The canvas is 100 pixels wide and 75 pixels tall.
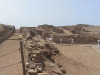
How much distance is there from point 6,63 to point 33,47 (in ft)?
8.61

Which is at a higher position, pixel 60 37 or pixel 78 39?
pixel 60 37

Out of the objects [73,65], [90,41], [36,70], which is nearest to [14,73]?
[36,70]

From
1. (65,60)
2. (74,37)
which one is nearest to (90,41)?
(74,37)

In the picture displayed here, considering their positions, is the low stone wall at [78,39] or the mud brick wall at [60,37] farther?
the low stone wall at [78,39]

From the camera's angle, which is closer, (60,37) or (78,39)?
(60,37)

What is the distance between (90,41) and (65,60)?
14109 millimetres

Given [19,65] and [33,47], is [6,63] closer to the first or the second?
[19,65]

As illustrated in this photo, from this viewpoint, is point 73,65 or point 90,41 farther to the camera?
point 90,41

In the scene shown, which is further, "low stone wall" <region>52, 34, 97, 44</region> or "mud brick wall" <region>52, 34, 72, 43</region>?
"low stone wall" <region>52, 34, 97, 44</region>

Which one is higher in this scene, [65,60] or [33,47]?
[33,47]

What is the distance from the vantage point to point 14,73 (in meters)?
9.40

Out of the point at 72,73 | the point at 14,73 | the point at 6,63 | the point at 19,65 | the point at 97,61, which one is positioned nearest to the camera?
the point at 14,73

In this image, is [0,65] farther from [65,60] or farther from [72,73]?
[65,60]

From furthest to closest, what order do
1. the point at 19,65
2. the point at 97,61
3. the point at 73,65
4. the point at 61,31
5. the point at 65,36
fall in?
the point at 61,31, the point at 65,36, the point at 97,61, the point at 73,65, the point at 19,65
